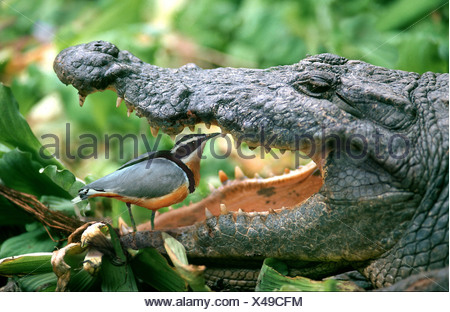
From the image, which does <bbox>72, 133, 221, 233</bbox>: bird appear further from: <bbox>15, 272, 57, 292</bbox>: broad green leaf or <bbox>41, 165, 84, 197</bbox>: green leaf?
<bbox>15, 272, 57, 292</bbox>: broad green leaf

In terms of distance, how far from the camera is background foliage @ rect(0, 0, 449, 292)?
8.80 feet

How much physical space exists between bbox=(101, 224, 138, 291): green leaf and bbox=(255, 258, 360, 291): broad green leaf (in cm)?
59

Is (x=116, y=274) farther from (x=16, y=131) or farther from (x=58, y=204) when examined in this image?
(x=16, y=131)

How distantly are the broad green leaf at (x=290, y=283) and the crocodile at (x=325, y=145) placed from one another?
9 centimetres

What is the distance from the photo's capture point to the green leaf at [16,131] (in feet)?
8.73

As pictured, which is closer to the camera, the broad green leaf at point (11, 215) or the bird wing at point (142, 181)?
the bird wing at point (142, 181)

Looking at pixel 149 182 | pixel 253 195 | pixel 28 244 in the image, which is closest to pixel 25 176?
pixel 28 244

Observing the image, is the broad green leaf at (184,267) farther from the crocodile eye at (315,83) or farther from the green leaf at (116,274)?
the crocodile eye at (315,83)

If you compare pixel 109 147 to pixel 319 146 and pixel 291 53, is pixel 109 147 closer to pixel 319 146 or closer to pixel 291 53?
pixel 291 53

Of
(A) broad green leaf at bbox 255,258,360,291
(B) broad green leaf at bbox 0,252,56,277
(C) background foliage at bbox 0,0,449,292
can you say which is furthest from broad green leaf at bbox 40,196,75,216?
(A) broad green leaf at bbox 255,258,360,291

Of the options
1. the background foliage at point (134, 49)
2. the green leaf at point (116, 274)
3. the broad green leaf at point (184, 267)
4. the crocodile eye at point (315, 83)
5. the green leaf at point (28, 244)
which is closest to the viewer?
the broad green leaf at point (184, 267)

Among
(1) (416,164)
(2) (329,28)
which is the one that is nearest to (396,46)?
(2) (329,28)

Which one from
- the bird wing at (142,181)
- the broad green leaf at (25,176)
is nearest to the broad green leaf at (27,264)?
the bird wing at (142,181)

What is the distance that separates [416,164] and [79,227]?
4.91 ft
